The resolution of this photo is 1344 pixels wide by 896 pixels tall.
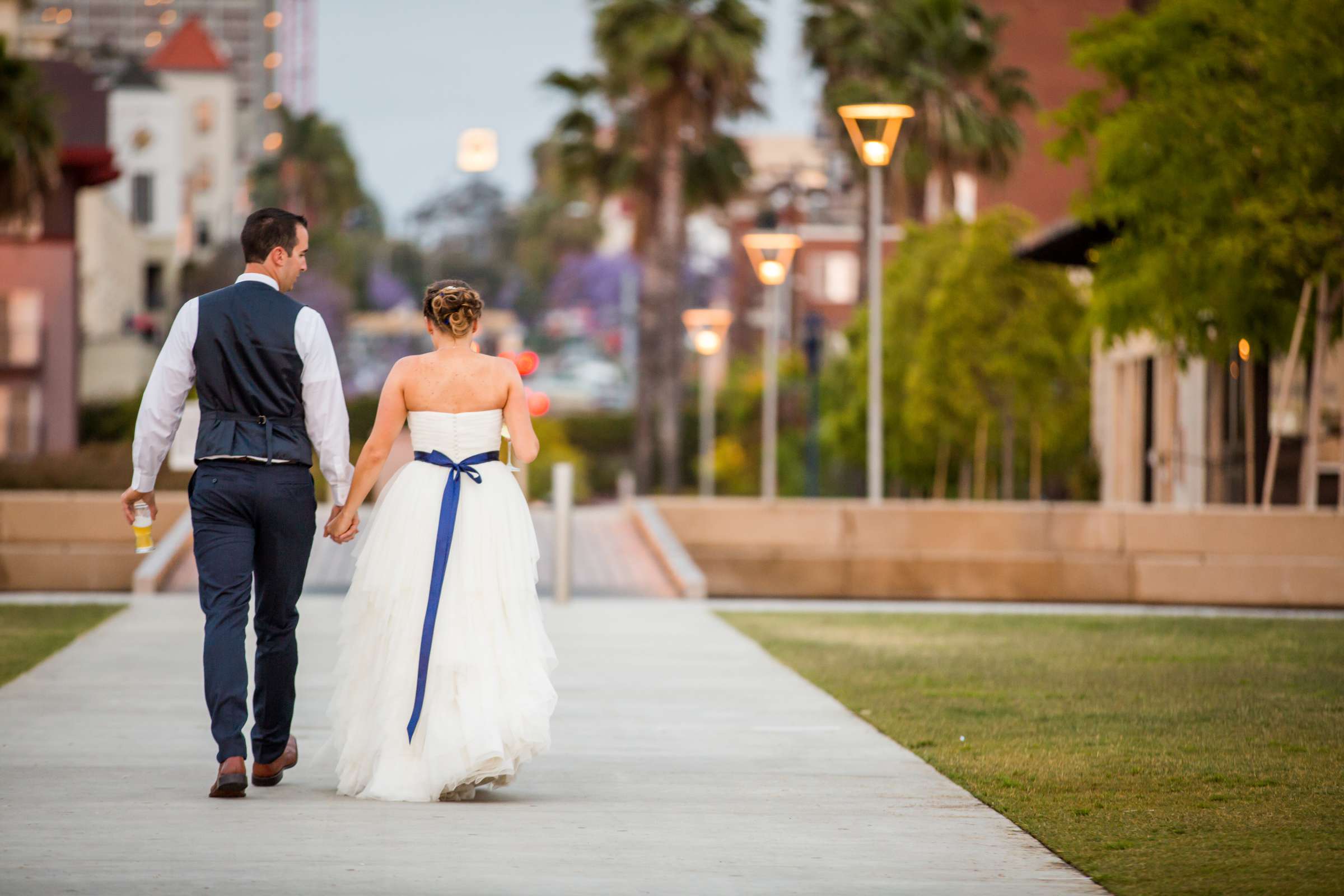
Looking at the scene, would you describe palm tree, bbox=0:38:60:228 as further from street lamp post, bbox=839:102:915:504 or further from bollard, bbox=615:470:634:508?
street lamp post, bbox=839:102:915:504

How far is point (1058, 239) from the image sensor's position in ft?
102

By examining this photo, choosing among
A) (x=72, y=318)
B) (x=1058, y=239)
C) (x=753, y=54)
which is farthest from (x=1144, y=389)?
(x=72, y=318)

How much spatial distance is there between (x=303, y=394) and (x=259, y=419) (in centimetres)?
20

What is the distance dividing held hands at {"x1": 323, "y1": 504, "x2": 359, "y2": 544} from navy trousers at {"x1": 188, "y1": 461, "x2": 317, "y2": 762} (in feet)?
0.32

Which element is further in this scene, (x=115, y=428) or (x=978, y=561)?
(x=115, y=428)

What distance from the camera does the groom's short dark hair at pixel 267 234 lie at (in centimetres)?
775

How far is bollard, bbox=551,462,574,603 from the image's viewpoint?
18.6 m

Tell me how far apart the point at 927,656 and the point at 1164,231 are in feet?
30.3

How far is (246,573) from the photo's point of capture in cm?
758

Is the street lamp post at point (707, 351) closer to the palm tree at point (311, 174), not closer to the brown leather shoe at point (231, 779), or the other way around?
the brown leather shoe at point (231, 779)

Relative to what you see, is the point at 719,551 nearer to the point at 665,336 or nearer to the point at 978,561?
the point at 978,561

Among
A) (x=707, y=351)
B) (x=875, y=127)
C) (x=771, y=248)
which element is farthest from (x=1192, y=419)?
(x=707, y=351)

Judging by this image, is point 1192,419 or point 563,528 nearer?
point 563,528

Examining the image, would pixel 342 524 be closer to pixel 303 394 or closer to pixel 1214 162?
pixel 303 394
